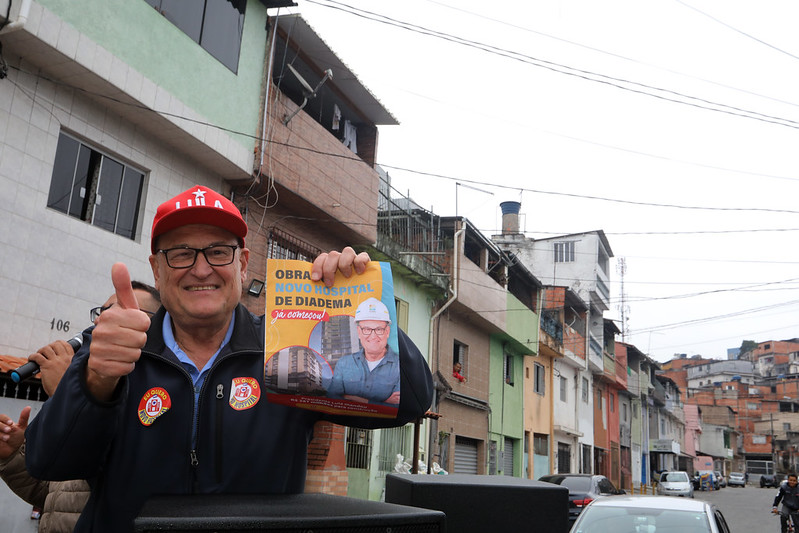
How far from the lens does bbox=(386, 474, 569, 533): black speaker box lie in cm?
221

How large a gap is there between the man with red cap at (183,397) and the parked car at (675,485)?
109 ft

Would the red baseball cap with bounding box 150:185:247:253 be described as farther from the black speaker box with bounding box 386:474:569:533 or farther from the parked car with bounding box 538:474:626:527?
the parked car with bounding box 538:474:626:527

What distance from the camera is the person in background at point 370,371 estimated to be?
1.71 m

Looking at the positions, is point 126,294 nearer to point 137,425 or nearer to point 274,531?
point 137,425

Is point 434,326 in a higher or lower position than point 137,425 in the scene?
higher

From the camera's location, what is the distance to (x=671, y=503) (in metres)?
7.47

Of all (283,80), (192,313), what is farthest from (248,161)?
(192,313)

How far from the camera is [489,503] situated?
2234 mm

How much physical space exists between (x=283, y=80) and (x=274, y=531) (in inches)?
530

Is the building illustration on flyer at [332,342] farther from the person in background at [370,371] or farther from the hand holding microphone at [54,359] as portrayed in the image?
the hand holding microphone at [54,359]

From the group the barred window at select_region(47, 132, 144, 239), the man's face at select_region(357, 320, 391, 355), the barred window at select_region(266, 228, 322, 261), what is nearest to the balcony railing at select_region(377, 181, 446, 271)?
the barred window at select_region(266, 228, 322, 261)

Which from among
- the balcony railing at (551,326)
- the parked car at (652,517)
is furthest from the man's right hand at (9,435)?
the balcony railing at (551,326)

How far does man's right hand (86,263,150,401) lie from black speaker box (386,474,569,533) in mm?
1013

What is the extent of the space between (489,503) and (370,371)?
2.61ft
